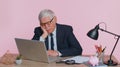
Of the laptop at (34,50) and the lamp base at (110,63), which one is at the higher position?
the laptop at (34,50)

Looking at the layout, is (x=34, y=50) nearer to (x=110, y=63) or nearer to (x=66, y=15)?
(x=110, y=63)

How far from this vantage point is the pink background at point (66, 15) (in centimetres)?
385

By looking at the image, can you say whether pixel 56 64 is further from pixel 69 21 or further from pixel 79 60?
pixel 69 21

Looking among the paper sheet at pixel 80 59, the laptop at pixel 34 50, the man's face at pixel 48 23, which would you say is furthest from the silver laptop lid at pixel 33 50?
the man's face at pixel 48 23

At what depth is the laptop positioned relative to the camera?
2.59 m

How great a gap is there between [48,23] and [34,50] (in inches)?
18.7

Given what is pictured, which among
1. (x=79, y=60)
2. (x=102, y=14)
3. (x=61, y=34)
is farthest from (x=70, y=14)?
(x=79, y=60)

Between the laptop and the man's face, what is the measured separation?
402 millimetres

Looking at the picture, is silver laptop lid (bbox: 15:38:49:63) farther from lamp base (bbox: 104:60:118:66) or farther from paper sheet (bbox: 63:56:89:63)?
lamp base (bbox: 104:60:118:66)

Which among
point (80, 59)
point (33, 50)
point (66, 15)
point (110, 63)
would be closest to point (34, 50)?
point (33, 50)

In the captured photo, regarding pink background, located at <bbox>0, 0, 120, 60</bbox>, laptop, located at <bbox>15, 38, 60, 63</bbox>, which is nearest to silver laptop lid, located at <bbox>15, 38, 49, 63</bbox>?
laptop, located at <bbox>15, 38, 60, 63</bbox>

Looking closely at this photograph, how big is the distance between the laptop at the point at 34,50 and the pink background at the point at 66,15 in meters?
1.14

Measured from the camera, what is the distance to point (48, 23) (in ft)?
9.96

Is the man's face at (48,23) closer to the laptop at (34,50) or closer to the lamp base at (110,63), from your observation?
the laptop at (34,50)
